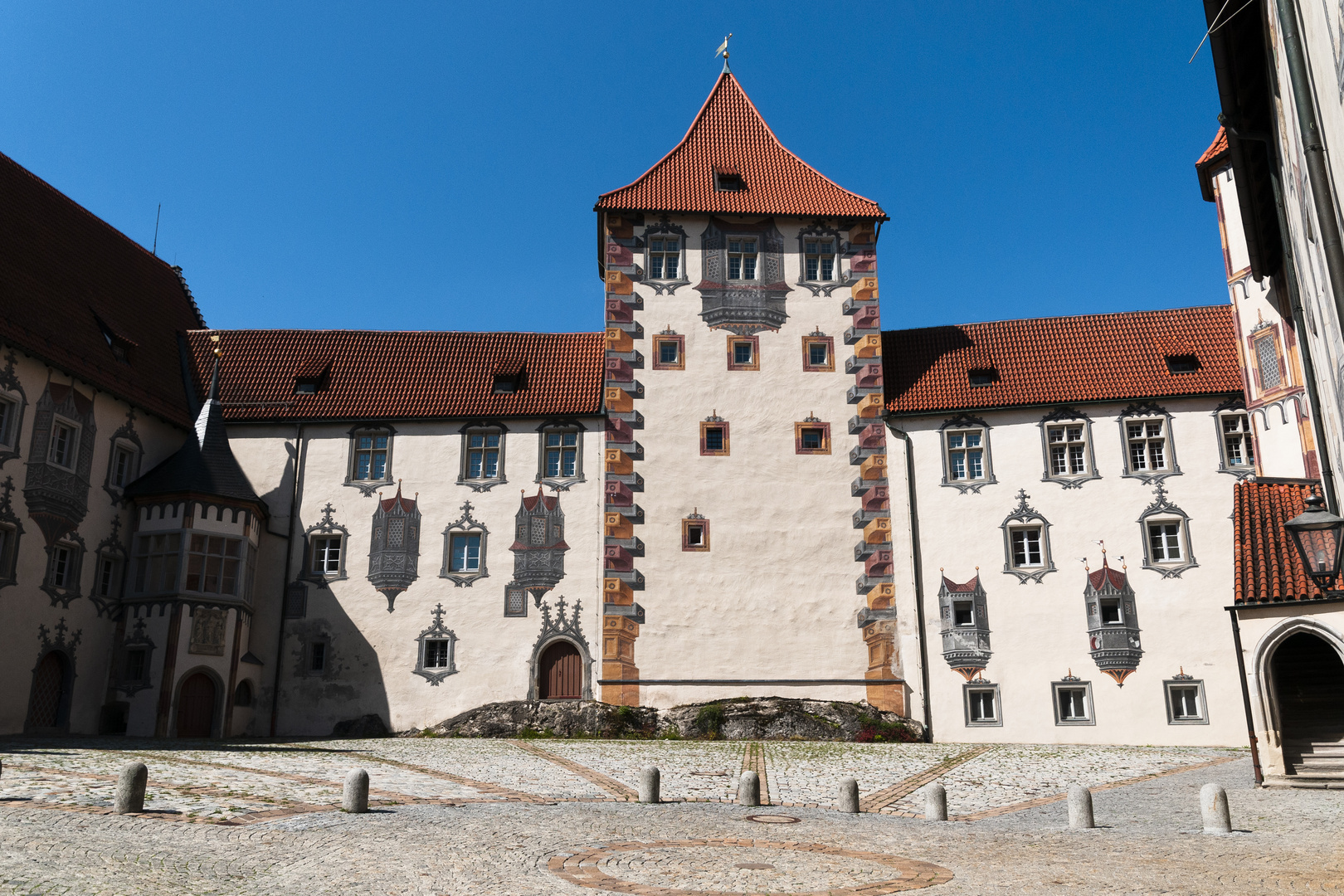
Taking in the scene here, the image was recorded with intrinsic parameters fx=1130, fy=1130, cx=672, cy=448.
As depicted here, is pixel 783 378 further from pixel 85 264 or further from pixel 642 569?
pixel 85 264

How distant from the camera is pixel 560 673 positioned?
28984 millimetres

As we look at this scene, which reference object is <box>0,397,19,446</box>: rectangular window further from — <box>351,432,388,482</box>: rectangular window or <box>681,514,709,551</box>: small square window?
<box>681,514,709,551</box>: small square window

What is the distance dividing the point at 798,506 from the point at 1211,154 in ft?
42.9

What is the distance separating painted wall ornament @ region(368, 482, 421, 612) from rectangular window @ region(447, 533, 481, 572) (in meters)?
0.95

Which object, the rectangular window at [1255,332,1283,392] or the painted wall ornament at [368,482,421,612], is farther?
the painted wall ornament at [368,482,421,612]

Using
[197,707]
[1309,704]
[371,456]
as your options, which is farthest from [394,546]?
[1309,704]

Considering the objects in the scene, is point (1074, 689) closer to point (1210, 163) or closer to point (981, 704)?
point (981, 704)

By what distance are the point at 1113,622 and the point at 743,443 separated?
1031 cm

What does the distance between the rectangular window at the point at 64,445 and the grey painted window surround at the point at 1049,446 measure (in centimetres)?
2378

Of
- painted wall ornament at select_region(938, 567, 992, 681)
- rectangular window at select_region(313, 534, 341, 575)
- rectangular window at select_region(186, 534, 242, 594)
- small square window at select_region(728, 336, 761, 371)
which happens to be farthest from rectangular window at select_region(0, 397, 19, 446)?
painted wall ornament at select_region(938, 567, 992, 681)

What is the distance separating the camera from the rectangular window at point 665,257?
105 ft

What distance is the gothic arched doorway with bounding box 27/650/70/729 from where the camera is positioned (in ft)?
81.8

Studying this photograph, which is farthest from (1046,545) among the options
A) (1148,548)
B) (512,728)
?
(512,728)

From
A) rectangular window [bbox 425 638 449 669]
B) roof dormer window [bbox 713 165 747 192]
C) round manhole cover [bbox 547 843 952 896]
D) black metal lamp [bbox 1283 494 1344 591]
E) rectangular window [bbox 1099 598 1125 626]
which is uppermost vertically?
roof dormer window [bbox 713 165 747 192]
